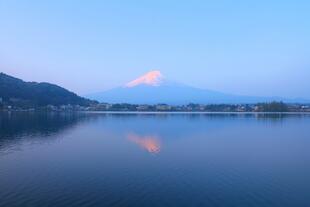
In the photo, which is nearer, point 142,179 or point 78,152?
point 142,179

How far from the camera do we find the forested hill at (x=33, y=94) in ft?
425

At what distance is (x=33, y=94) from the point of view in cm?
14262

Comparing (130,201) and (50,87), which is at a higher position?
(50,87)

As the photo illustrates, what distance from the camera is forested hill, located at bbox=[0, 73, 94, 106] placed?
425ft

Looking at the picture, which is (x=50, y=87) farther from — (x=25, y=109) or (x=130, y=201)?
(x=130, y=201)

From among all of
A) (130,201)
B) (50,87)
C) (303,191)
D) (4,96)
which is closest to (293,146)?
(303,191)

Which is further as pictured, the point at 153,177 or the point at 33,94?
the point at 33,94

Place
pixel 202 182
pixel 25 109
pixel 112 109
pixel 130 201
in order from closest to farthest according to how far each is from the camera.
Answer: pixel 130 201, pixel 202 182, pixel 25 109, pixel 112 109

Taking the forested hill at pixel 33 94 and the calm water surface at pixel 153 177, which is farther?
the forested hill at pixel 33 94

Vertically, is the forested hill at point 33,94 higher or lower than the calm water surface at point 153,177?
higher

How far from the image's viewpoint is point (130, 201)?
1243 centimetres

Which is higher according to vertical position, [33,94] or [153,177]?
[33,94]

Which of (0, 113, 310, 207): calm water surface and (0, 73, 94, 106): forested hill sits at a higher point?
(0, 73, 94, 106): forested hill

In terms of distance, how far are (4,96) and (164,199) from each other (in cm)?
12558
